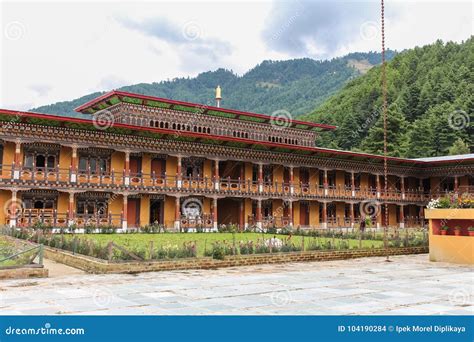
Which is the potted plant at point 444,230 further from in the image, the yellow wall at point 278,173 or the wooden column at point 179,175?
the yellow wall at point 278,173

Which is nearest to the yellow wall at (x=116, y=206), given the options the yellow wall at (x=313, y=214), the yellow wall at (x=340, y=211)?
the yellow wall at (x=313, y=214)

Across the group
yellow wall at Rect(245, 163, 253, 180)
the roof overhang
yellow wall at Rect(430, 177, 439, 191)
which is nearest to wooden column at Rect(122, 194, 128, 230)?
the roof overhang

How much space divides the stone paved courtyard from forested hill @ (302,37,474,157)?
184 feet

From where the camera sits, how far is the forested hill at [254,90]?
129 meters

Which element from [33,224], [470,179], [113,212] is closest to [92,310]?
[33,224]

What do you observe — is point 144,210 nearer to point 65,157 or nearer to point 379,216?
point 65,157

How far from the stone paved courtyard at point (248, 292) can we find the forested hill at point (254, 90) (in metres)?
101

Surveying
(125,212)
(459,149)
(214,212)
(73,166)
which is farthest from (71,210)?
(459,149)

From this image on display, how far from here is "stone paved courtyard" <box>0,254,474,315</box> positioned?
31.1ft

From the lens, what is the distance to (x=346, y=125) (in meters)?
85.8

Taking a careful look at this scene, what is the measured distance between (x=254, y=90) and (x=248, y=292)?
159 meters

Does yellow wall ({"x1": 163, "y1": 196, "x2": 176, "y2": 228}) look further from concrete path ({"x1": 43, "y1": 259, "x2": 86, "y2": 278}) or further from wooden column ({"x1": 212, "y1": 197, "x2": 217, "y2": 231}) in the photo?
concrete path ({"x1": 43, "y1": 259, "x2": 86, "y2": 278})

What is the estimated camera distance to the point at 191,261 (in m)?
17.3
